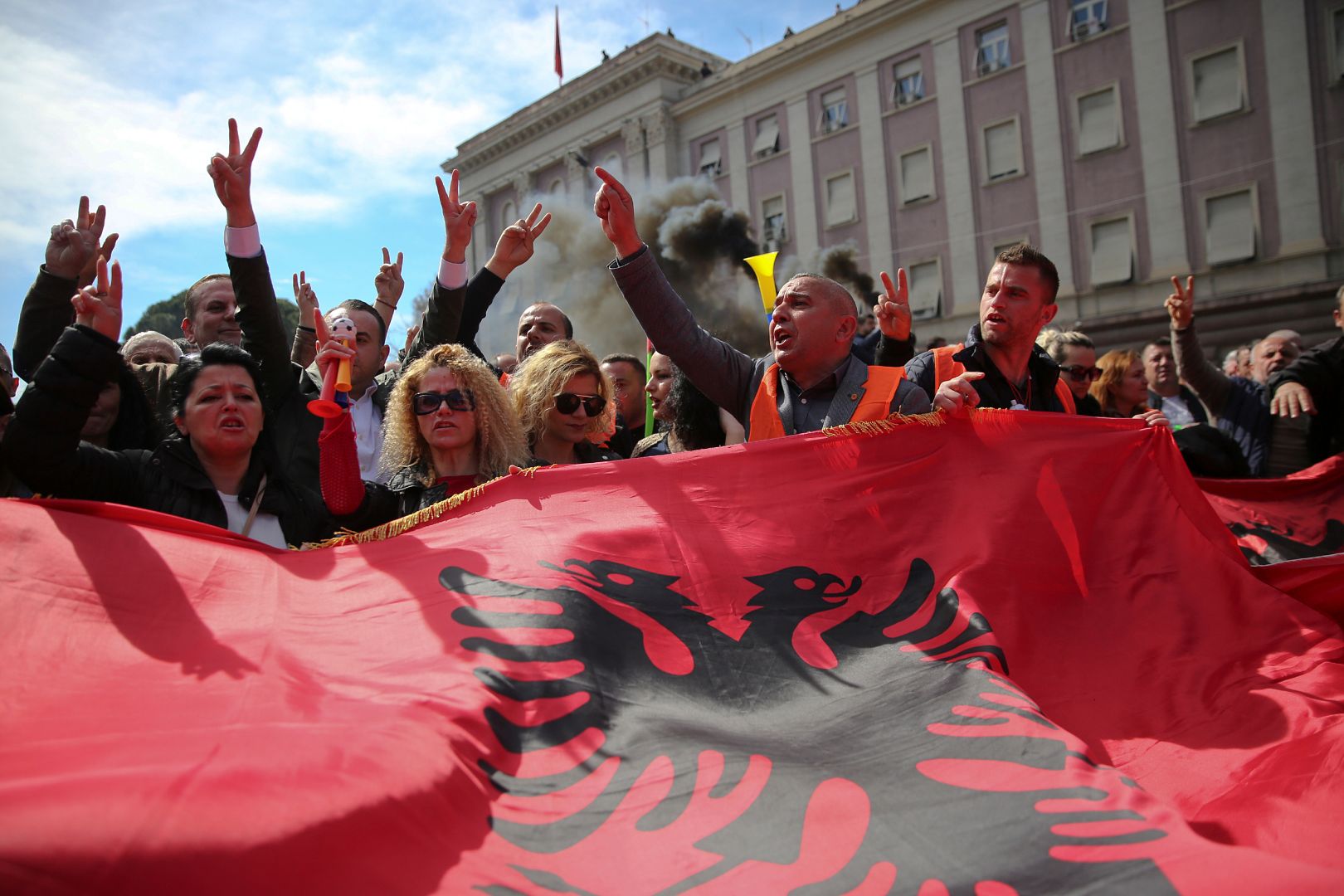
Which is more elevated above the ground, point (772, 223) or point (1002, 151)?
point (1002, 151)

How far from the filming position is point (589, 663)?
7.30ft

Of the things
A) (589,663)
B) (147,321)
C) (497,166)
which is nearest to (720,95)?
(497,166)

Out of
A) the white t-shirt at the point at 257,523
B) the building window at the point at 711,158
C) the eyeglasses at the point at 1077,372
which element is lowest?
the white t-shirt at the point at 257,523

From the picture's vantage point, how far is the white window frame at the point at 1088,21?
21594 mm

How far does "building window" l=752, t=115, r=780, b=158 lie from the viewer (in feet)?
92.2

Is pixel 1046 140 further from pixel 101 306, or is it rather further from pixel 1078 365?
pixel 101 306

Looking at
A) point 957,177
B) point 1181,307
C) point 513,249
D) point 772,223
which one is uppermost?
point 772,223

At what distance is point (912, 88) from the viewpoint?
2503 centimetres

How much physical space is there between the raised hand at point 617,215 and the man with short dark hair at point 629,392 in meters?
1.72

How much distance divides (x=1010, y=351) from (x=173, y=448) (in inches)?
119

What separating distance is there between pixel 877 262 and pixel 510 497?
78.0 feet

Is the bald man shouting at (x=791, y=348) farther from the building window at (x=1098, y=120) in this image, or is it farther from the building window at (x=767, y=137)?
the building window at (x=767, y=137)

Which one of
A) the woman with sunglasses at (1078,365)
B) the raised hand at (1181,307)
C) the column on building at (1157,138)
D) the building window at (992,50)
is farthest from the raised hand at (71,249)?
the building window at (992,50)

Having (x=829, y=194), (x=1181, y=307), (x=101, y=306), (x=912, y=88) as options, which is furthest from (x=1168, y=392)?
(x=829, y=194)
